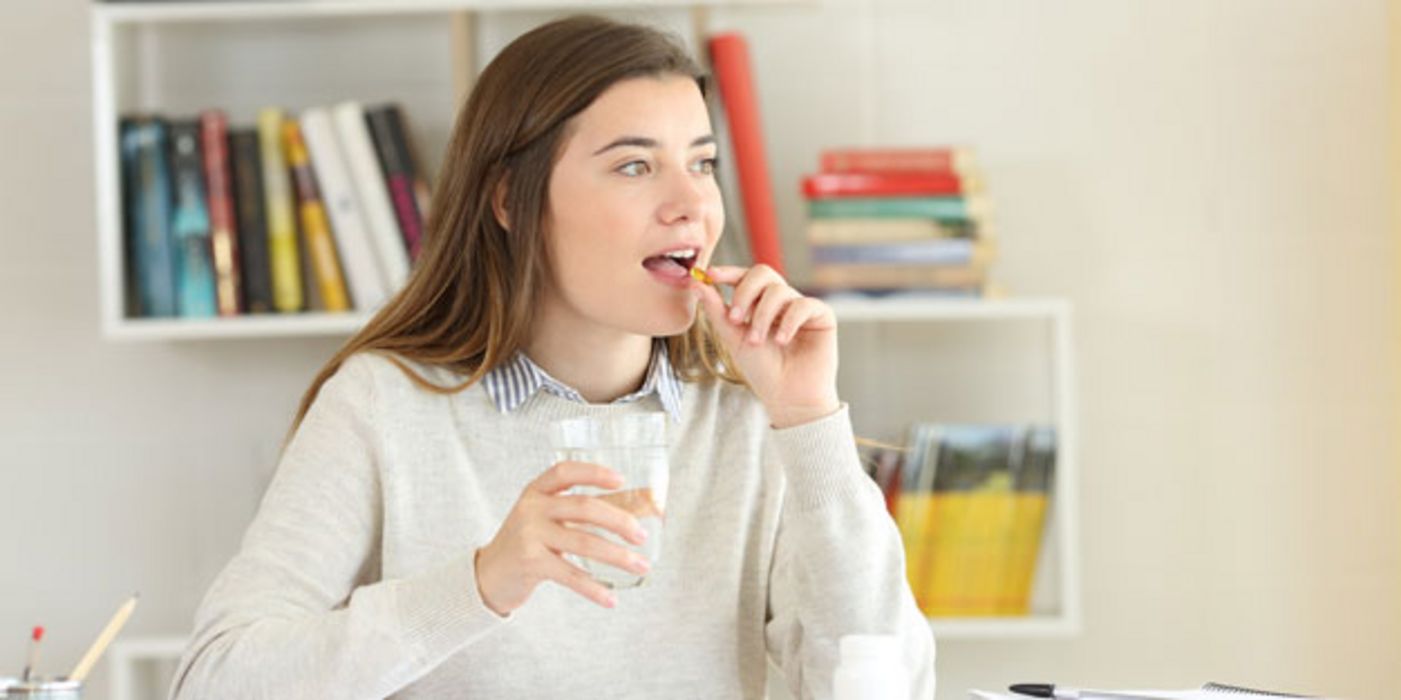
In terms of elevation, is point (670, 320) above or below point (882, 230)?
below

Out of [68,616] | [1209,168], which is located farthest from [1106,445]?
[68,616]

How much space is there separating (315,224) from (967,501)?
98cm

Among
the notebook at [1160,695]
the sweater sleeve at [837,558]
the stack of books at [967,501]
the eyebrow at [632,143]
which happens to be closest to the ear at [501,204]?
the eyebrow at [632,143]

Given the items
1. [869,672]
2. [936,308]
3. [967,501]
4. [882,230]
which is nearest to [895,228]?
[882,230]

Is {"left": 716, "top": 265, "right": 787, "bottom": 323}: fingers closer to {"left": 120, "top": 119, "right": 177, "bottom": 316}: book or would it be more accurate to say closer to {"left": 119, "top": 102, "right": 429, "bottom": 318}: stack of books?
{"left": 119, "top": 102, "right": 429, "bottom": 318}: stack of books

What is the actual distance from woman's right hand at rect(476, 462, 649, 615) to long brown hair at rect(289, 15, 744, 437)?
16.3 inches

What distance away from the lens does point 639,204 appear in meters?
1.79

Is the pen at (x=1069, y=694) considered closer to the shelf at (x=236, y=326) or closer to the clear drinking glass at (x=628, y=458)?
the clear drinking glass at (x=628, y=458)

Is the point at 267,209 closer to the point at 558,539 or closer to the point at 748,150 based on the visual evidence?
the point at 748,150

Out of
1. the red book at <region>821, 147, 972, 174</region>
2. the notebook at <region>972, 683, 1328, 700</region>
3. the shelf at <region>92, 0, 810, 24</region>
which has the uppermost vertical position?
the shelf at <region>92, 0, 810, 24</region>

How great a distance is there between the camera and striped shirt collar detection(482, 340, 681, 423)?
1.88 metres

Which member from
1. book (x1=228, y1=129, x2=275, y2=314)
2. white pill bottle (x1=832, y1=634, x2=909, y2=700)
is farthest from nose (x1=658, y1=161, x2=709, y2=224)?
book (x1=228, y1=129, x2=275, y2=314)

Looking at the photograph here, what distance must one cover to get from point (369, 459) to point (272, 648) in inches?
9.9

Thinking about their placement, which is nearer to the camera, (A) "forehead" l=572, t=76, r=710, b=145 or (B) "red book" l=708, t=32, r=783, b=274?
(A) "forehead" l=572, t=76, r=710, b=145
